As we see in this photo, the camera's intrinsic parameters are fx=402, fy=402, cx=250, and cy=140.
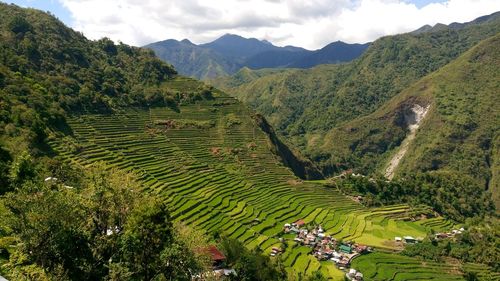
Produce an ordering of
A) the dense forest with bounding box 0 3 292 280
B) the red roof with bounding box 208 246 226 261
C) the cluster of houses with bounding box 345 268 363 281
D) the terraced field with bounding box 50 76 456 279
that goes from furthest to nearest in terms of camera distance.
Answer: the terraced field with bounding box 50 76 456 279 → the cluster of houses with bounding box 345 268 363 281 → the red roof with bounding box 208 246 226 261 → the dense forest with bounding box 0 3 292 280

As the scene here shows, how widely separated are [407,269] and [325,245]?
11.9 meters

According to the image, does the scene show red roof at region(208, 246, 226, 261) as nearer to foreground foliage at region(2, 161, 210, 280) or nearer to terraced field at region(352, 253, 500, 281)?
foreground foliage at region(2, 161, 210, 280)

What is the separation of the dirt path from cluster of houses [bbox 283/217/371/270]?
103484 millimetres

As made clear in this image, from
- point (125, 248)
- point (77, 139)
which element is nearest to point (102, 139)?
point (77, 139)

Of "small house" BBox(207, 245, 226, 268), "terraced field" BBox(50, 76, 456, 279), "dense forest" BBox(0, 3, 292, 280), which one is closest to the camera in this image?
"dense forest" BBox(0, 3, 292, 280)

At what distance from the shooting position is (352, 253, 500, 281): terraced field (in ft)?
176

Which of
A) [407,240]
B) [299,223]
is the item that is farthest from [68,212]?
[407,240]

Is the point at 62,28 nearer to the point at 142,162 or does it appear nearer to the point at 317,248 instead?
the point at 142,162

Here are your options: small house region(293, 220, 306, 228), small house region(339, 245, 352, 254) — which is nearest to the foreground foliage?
small house region(339, 245, 352, 254)

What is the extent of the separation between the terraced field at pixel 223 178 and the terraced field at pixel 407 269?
14.1ft

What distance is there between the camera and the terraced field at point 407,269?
53.8 m

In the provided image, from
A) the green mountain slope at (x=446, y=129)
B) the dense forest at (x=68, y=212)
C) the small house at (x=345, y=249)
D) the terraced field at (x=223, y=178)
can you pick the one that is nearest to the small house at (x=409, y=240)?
the terraced field at (x=223, y=178)

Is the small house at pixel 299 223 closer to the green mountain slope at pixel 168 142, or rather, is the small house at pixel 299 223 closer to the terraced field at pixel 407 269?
the green mountain slope at pixel 168 142

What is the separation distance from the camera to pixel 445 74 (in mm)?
181500
